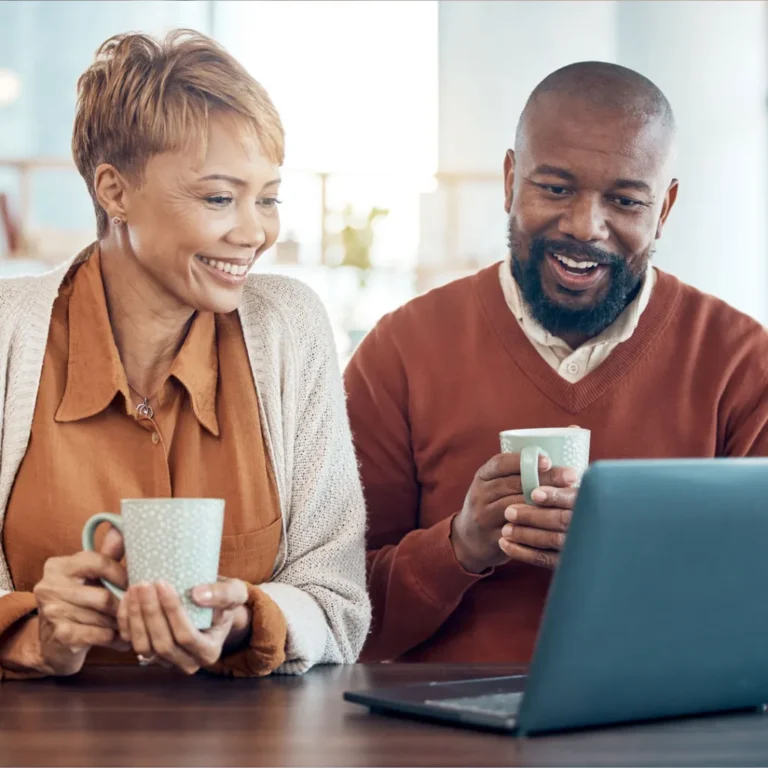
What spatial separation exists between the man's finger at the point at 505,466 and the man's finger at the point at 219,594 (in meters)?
0.34

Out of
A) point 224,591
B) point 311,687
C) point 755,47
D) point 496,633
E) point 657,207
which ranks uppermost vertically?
point 755,47

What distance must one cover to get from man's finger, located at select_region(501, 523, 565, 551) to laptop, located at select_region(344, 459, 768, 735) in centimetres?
36

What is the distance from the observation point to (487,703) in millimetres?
967

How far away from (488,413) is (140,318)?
20.3 inches

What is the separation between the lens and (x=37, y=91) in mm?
4094

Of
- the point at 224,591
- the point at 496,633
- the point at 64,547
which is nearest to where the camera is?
the point at 224,591

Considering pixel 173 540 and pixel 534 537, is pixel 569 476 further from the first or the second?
pixel 173 540

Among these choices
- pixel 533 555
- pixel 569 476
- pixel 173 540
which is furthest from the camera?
pixel 533 555

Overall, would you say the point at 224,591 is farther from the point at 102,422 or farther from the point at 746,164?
the point at 746,164

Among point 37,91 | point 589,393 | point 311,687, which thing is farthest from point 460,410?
point 37,91

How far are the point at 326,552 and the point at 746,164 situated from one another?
333 cm

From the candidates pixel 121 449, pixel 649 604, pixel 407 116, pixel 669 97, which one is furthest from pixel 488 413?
pixel 669 97

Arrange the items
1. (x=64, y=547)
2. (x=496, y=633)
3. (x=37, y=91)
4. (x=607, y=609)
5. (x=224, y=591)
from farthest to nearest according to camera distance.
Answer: (x=37, y=91), (x=496, y=633), (x=64, y=547), (x=224, y=591), (x=607, y=609)

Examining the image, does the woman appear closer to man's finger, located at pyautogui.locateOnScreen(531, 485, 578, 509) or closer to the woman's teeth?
man's finger, located at pyautogui.locateOnScreen(531, 485, 578, 509)
